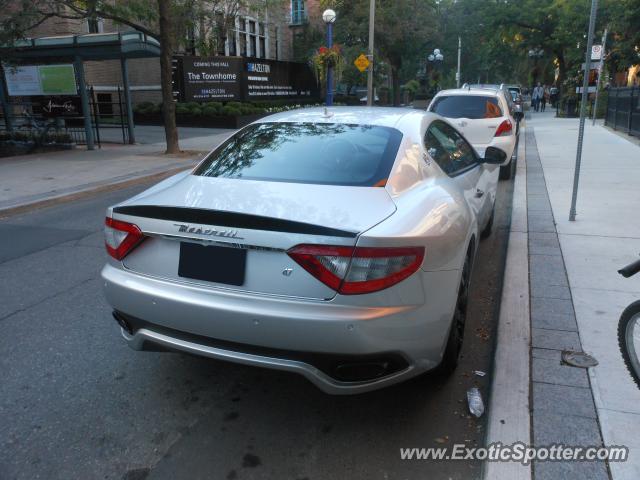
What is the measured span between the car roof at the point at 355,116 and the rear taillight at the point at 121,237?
1562mm

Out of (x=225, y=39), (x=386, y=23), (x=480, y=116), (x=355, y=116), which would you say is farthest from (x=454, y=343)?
(x=386, y=23)

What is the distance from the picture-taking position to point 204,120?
25422 mm

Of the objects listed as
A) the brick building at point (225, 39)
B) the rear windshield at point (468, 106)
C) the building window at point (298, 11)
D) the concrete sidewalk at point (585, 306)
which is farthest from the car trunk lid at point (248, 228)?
the building window at point (298, 11)

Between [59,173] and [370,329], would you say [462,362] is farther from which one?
[59,173]

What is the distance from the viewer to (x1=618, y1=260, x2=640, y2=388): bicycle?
10.4 feet

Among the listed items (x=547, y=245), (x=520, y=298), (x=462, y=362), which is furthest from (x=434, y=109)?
(x=462, y=362)

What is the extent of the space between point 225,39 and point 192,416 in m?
24.6

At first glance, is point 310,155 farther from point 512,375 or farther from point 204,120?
point 204,120

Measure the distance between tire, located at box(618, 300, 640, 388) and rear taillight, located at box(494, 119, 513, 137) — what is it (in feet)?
23.4

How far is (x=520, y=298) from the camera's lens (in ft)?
14.8

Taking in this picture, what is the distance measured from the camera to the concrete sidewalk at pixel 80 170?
31.9ft

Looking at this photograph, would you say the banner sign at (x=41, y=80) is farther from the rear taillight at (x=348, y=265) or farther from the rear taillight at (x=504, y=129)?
the rear taillight at (x=348, y=265)

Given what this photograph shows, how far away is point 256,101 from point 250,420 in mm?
29145

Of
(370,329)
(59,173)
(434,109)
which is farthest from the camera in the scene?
(59,173)
